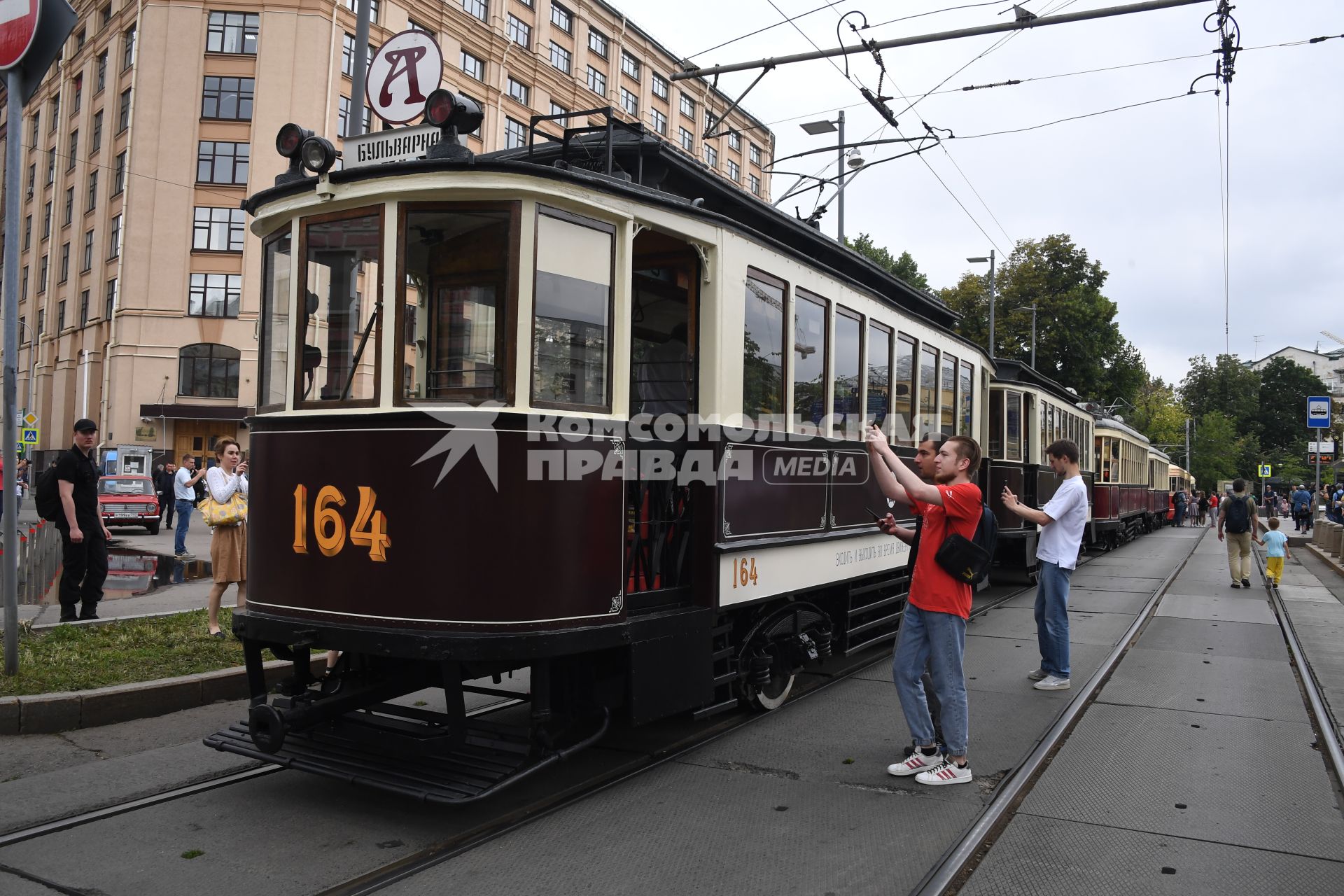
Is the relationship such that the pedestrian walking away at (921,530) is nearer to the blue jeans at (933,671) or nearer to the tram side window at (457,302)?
the blue jeans at (933,671)

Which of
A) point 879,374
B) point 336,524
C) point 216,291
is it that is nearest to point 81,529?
point 336,524

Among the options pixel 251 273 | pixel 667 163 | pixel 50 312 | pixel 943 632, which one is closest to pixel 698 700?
pixel 943 632

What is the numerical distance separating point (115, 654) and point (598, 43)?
1604 inches

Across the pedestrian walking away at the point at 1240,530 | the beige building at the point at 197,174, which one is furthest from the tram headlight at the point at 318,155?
the beige building at the point at 197,174

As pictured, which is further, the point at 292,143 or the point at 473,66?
the point at 473,66

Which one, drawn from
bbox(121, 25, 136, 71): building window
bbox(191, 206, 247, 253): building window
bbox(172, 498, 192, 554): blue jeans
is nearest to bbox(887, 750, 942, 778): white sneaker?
bbox(172, 498, 192, 554): blue jeans

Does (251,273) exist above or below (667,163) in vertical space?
above

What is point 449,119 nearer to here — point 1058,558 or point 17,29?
point 17,29

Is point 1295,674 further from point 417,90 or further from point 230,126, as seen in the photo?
point 230,126

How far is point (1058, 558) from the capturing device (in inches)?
276

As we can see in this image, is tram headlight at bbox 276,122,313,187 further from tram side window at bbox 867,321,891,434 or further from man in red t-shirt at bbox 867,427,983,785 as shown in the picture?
tram side window at bbox 867,321,891,434

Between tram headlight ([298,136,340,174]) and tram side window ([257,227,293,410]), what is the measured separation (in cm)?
44

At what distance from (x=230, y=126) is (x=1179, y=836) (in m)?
34.3

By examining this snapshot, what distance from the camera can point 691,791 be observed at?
488 cm
